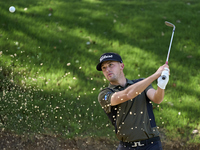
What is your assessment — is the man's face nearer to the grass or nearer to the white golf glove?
the white golf glove

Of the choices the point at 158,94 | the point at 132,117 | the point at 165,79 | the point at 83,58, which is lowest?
the point at 83,58

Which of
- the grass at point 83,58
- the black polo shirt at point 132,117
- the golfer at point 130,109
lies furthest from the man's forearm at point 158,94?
the grass at point 83,58

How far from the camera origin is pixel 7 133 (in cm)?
519

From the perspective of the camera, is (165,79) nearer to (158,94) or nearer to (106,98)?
(158,94)

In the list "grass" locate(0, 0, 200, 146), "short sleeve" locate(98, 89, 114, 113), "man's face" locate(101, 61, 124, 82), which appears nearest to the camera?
"short sleeve" locate(98, 89, 114, 113)

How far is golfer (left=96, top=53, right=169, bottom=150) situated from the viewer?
10.1ft

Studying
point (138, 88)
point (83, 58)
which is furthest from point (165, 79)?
point (83, 58)

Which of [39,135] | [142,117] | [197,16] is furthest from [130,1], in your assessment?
[142,117]

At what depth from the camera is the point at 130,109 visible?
126 inches

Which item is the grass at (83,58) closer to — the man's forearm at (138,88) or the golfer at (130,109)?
the golfer at (130,109)

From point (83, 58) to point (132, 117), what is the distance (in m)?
3.61

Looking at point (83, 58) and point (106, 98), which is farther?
point (83, 58)

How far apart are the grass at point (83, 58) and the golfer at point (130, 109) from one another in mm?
1956

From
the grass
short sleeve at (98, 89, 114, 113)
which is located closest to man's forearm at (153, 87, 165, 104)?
short sleeve at (98, 89, 114, 113)
